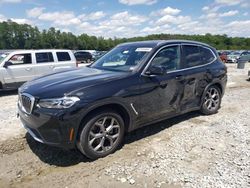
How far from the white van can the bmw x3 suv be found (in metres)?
5.56

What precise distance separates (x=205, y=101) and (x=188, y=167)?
101 inches

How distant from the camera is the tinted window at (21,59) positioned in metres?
9.75

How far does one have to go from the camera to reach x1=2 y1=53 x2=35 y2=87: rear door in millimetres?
9537

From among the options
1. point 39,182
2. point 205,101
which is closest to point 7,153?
point 39,182

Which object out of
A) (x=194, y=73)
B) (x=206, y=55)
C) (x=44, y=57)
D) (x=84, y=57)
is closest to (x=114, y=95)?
(x=194, y=73)

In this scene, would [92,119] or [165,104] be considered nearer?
[92,119]

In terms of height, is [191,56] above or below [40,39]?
below

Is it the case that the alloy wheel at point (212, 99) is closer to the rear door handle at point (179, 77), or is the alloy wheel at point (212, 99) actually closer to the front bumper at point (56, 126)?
the rear door handle at point (179, 77)

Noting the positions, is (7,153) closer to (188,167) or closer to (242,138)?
(188,167)

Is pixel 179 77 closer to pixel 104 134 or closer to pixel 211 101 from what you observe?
pixel 211 101

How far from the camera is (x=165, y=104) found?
470cm

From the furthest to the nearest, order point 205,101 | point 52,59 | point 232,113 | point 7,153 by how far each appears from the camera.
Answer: point 52,59, point 232,113, point 205,101, point 7,153

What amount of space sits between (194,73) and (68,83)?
2.70m

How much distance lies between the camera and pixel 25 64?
991cm
